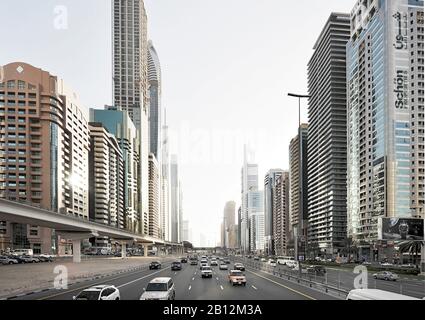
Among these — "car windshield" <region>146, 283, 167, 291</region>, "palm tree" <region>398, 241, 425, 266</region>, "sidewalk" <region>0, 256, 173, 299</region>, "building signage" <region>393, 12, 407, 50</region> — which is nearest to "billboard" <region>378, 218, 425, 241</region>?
"palm tree" <region>398, 241, 425, 266</region>

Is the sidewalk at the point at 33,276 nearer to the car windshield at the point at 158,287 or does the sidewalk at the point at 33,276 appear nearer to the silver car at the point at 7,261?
the car windshield at the point at 158,287

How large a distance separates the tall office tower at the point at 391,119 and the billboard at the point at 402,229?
7286 cm

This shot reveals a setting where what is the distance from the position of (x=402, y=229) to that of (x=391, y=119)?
83.3 meters

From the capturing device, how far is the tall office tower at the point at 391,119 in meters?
129

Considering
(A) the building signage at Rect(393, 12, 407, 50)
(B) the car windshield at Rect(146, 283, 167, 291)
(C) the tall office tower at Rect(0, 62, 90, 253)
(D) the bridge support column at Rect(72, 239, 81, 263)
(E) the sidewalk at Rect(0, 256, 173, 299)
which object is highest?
(A) the building signage at Rect(393, 12, 407, 50)

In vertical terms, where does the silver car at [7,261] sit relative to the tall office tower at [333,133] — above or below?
below

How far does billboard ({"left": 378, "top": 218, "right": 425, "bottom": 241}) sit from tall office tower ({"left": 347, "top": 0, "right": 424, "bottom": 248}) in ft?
239

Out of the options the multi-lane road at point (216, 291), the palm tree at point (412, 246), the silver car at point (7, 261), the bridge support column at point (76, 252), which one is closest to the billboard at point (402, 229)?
the palm tree at point (412, 246)

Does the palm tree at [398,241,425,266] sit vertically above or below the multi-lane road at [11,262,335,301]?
below

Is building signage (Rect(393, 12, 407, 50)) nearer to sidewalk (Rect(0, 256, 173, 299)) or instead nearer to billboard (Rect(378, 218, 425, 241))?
billboard (Rect(378, 218, 425, 241))

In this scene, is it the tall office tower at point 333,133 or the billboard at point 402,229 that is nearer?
the billboard at point 402,229

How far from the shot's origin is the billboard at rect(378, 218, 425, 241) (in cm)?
5453

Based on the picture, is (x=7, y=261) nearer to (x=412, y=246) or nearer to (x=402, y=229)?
(x=402, y=229)
